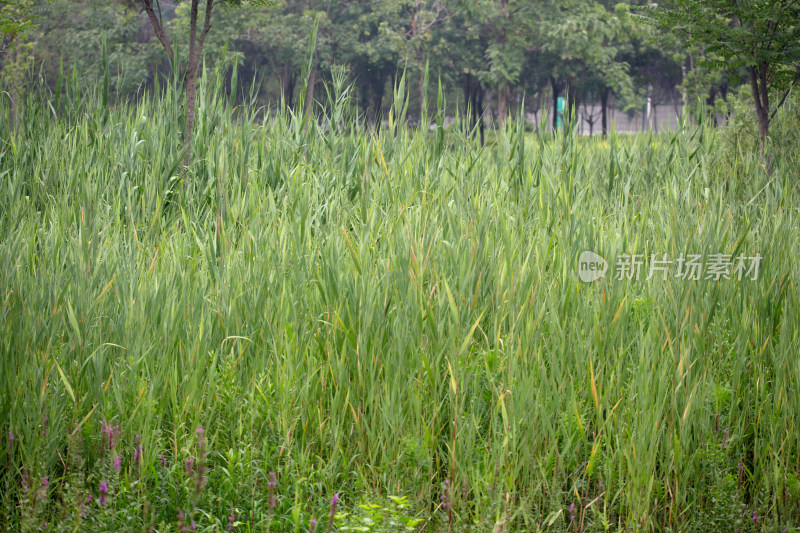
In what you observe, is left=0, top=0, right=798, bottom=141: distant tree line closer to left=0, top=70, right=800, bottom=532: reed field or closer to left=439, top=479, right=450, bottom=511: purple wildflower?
left=0, top=70, right=800, bottom=532: reed field

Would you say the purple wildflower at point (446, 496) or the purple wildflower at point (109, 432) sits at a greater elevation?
the purple wildflower at point (109, 432)

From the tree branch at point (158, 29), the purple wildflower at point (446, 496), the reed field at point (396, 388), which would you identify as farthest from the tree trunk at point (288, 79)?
the purple wildflower at point (446, 496)

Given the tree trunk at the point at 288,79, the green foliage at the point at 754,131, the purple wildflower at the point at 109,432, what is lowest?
the purple wildflower at the point at 109,432

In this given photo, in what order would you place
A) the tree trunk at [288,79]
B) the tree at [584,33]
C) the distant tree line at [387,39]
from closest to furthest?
→ 1. the tree at [584,33]
2. the distant tree line at [387,39]
3. the tree trunk at [288,79]

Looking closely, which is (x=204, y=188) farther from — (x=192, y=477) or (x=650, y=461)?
(x=650, y=461)

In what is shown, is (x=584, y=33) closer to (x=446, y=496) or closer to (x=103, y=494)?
(x=446, y=496)

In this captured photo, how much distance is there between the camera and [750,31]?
229 inches

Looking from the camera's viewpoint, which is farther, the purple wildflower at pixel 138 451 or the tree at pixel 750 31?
the tree at pixel 750 31

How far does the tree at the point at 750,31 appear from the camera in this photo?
5.60 meters

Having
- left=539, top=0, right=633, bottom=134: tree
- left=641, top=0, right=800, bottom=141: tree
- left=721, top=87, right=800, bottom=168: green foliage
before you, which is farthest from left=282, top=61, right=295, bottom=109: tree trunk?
left=641, top=0, right=800, bottom=141: tree

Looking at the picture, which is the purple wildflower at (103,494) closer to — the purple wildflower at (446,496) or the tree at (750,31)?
the purple wildflower at (446,496)

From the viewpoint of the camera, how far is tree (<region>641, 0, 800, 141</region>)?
220 inches

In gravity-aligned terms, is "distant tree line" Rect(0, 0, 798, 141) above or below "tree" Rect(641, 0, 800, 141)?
above

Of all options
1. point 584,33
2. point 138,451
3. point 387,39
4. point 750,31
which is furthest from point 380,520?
point 387,39
